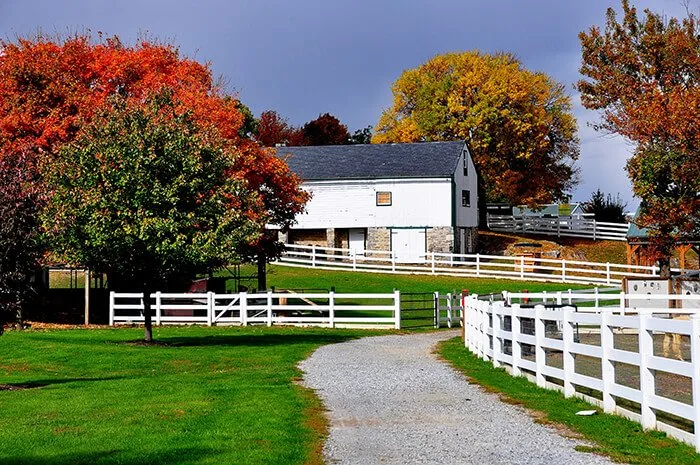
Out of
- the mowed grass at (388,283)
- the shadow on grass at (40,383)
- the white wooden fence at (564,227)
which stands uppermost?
the white wooden fence at (564,227)

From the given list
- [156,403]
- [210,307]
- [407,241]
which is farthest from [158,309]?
[407,241]

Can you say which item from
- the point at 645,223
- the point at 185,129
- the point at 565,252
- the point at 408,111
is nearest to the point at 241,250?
the point at 185,129

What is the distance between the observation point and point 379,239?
227 ft

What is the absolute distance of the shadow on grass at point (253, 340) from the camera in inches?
1264

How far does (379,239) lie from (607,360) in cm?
5539

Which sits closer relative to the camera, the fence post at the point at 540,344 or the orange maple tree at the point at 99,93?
the fence post at the point at 540,344

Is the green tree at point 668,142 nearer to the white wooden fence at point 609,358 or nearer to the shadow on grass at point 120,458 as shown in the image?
the white wooden fence at point 609,358

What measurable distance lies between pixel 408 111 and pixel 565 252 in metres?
23.3

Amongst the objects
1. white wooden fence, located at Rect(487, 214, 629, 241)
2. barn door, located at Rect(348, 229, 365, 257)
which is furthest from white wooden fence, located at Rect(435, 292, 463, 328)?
white wooden fence, located at Rect(487, 214, 629, 241)

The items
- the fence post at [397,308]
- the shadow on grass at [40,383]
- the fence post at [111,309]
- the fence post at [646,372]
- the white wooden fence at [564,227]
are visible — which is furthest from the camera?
the white wooden fence at [564,227]

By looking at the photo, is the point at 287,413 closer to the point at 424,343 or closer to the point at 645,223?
the point at 424,343

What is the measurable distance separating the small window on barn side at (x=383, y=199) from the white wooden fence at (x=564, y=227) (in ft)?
55.1

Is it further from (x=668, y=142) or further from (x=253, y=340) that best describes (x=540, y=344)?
(x=668, y=142)

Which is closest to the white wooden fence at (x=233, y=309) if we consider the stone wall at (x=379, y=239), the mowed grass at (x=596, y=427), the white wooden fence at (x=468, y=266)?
the white wooden fence at (x=468, y=266)
